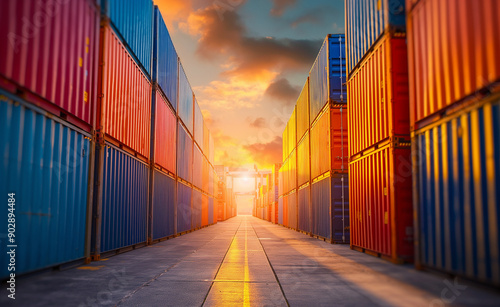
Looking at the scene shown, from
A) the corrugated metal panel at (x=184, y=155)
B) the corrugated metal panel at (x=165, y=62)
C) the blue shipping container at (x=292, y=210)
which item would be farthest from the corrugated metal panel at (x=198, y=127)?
the blue shipping container at (x=292, y=210)

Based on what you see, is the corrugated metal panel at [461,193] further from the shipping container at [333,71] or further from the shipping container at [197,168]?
the shipping container at [197,168]

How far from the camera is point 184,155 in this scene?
76.3 feet

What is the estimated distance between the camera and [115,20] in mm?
11047

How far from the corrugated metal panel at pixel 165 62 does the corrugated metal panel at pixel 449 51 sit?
10.7m

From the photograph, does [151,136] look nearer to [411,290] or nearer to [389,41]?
[389,41]

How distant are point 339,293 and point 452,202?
2.90 metres

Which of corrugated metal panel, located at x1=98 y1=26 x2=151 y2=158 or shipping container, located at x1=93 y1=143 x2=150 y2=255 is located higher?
corrugated metal panel, located at x1=98 y1=26 x2=151 y2=158

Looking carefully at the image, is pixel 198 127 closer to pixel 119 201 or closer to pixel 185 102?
pixel 185 102

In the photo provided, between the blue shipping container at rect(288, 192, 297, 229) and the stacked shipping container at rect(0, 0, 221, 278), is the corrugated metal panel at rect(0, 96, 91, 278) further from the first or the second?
the blue shipping container at rect(288, 192, 297, 229)

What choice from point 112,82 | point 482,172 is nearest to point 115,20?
point 112,82

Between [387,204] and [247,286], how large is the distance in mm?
5067

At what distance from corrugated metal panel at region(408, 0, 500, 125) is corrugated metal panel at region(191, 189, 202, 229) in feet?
68.9

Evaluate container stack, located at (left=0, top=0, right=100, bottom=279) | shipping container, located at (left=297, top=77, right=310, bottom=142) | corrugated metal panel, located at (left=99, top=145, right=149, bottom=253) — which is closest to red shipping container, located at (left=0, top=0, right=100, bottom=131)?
container stack, located at (left=0, top=0, right=100, bottom=279)

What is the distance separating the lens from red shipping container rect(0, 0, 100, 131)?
617 cm
